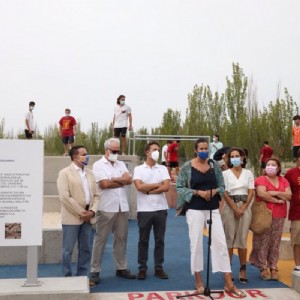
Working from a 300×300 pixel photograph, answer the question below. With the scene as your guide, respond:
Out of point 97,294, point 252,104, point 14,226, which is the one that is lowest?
point 97,294

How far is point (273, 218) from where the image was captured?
22.4ft

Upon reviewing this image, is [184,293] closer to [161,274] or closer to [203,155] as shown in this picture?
[161,274]

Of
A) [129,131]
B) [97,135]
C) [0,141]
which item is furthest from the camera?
[97,135]

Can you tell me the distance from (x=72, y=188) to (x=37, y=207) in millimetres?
784

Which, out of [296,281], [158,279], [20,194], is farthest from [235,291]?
[20,194]

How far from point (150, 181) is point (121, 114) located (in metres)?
6.77

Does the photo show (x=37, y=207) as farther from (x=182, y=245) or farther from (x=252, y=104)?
(x=252, y=104)

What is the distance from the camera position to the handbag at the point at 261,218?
6695 millimetres

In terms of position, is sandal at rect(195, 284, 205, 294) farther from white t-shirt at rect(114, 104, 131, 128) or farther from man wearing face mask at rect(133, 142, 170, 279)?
white t-shirt at rect(114, 104, 131, 128)

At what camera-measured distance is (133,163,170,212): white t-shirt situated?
273 inches

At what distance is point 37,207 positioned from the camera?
5684 mm

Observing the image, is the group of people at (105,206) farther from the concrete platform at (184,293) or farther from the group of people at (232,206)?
the group of people at (232,206)

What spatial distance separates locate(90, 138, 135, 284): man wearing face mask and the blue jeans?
20 centimetres

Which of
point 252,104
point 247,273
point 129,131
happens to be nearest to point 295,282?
point 247,273
